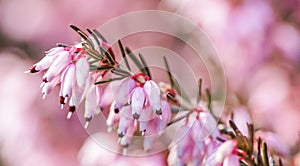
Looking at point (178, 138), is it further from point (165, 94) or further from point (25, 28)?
point (25, 28)

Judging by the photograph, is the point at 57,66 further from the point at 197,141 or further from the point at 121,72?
the point at 197,141

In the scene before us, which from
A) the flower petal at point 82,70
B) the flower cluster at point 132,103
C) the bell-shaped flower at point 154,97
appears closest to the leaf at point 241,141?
the flower cluster at point 132,103

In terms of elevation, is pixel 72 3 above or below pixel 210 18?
above

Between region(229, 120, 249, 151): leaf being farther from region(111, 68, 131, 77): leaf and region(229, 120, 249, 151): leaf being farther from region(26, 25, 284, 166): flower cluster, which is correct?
region(111, 68, 131, 77): leaf

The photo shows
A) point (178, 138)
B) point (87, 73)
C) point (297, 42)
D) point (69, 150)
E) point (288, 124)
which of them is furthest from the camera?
point (69, 150)

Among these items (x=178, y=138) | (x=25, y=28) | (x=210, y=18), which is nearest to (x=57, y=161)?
(x=25, y=28)
